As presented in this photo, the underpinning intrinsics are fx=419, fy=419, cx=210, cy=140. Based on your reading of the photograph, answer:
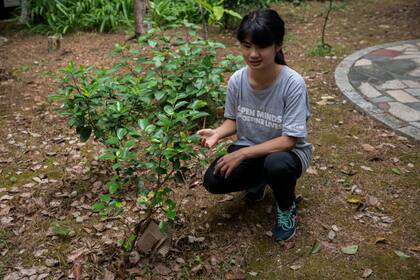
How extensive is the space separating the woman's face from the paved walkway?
2109 millimetres

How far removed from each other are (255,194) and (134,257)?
102 cm

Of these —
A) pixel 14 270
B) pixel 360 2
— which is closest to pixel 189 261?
pixel 14 270

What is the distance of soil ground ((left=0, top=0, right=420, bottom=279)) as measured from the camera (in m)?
2.66

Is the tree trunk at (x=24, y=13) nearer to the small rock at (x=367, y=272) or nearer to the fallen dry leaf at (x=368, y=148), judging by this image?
the fallen dry leaf at (x=368, y=148)

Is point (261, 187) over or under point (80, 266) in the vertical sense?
over

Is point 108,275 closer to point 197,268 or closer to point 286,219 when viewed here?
point 197,268

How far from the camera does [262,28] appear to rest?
232 centimetres

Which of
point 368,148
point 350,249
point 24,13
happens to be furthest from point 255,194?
point 24,13

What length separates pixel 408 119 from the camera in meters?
4.19

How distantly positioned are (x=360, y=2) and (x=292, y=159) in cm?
758

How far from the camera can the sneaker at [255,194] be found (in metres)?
3.15

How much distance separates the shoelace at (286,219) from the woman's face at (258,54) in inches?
38.8

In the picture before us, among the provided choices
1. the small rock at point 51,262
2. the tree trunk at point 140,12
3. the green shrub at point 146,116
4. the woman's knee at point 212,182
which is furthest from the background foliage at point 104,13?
the small rock at point 51,262

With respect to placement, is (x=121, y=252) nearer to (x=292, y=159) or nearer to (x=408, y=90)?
(x=292, y=159)
